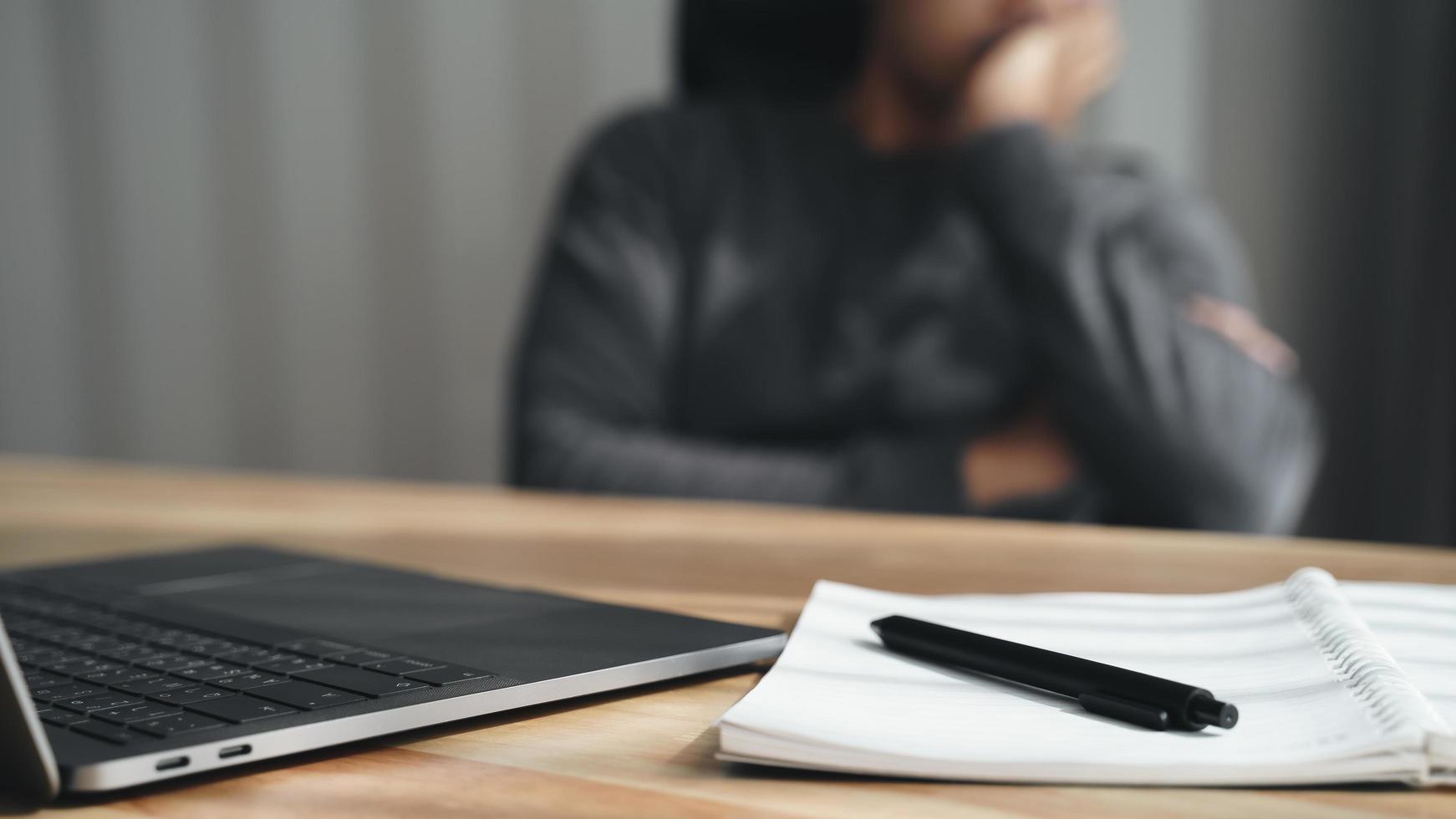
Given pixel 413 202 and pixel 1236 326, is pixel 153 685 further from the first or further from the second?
pixel 413 202

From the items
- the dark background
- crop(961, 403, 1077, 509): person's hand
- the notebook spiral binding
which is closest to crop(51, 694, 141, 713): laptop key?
the notebook spiral binding

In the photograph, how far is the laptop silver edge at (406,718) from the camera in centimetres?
30

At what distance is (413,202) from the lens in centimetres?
209

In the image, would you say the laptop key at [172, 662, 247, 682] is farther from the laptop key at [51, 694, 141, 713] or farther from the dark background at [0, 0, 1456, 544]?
the dark background at [0, 0, 1456, 544]

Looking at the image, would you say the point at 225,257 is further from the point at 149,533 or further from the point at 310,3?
the point at 149,533

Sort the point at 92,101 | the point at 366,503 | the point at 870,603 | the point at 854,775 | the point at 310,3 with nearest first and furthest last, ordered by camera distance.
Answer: the point at 854,775 < the point at 870,603 < the point at 366,503 < the point at 310,3 < the point at 92,101

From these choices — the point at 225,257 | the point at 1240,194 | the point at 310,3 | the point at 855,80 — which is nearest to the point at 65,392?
the point at 225,257

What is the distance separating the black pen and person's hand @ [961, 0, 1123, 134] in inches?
45.3

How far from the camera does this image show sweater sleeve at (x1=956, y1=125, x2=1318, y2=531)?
1.29 meters

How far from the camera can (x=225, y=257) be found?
224cm

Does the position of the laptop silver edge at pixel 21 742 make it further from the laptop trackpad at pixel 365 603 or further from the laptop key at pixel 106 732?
the laptop trackpad at pixel 365 603

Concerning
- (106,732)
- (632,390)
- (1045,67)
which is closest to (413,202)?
(632,390)

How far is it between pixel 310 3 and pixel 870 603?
197 cm

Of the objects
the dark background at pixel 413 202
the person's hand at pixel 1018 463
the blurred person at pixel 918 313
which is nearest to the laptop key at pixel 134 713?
the blurred person at pixel 918 313
